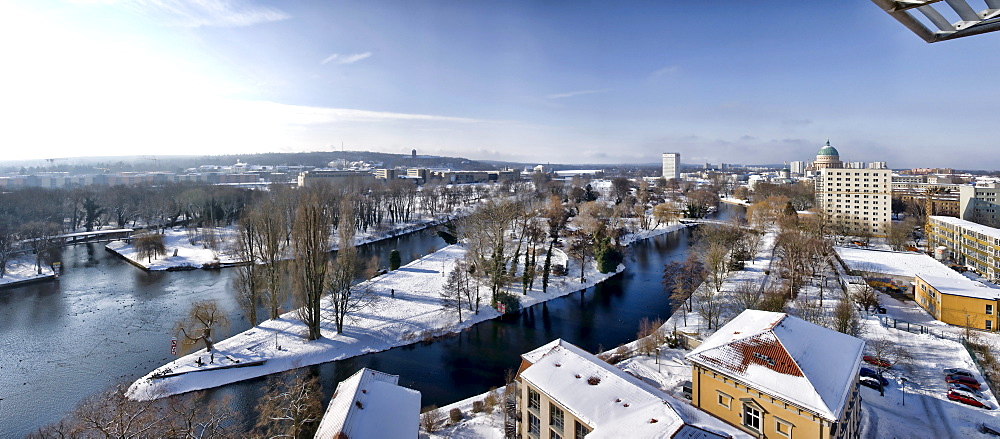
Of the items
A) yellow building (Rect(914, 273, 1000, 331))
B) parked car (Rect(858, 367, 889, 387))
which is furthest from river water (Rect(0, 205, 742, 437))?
yellow building (Rect(914, 273, 1000, 331))

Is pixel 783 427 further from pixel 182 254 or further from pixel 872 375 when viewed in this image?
pixel 182 254

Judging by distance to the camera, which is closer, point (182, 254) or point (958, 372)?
point (958, 372)

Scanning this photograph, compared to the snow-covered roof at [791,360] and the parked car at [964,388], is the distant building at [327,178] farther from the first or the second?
the parked car at [964,388]

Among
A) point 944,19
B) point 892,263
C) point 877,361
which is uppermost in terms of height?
point 944,19

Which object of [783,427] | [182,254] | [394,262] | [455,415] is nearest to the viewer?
[783,427]

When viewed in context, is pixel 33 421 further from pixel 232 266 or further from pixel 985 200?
pixel 985 200

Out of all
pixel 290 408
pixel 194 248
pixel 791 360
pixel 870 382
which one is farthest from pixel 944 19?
pixel 194 248

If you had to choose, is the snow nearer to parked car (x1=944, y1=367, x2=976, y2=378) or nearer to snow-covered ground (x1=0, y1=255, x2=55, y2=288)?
snow-covered ground (x1=0, y1=255, x2=55, y2=288)
